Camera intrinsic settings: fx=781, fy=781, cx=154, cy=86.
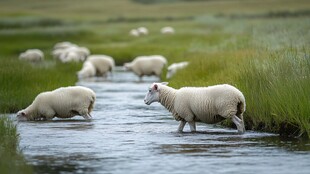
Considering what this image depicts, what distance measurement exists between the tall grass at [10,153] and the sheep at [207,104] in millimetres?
3585

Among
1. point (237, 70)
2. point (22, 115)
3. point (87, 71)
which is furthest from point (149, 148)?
point (87, 71)

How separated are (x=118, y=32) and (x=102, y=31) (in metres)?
1.43

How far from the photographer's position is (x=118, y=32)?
220 feet

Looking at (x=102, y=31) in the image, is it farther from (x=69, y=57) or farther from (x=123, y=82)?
(x=123, y=82)

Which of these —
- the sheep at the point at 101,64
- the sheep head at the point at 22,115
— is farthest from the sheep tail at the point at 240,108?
the sheep at the point at 101,64

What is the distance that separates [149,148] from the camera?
14141mm

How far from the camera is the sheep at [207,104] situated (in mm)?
15375

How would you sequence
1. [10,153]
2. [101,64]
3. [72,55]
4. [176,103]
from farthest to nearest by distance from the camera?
[72,55]
[101,64]
[176,103]
[10,153]

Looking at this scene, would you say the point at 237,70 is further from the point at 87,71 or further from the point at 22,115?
the point at 87,71

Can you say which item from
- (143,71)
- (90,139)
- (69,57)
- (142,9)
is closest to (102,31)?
(69,57)

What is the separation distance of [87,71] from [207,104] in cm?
1976

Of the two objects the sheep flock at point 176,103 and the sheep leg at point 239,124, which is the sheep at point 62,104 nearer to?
the sheep flock at point 176,103

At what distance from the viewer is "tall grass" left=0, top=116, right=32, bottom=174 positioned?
1135 cm

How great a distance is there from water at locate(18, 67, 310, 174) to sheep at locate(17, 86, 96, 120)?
0.25 m
